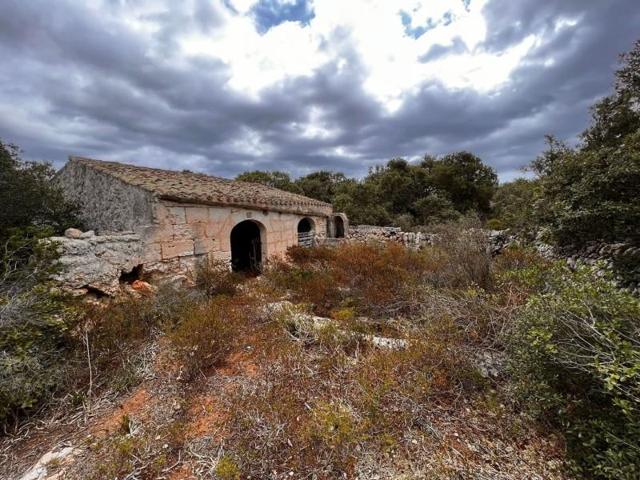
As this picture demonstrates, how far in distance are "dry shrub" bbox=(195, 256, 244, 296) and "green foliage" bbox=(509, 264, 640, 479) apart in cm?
539

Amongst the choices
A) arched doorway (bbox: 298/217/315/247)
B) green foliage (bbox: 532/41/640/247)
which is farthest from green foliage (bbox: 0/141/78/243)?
green foliage (bbox: 532/41/640/247)

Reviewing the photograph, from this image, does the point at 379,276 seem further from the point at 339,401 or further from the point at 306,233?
the point at 306,233

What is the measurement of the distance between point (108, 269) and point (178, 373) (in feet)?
10.9

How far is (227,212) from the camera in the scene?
318 inches

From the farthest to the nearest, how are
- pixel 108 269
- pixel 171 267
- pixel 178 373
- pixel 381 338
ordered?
pixel 171 267 < pixel 108 269 < pixel 381 338 < pixel 178 373

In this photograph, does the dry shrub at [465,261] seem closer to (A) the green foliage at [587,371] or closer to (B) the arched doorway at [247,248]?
(A) the green foliage at [587,371]

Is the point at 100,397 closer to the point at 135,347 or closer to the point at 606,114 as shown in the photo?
the point at 135,347

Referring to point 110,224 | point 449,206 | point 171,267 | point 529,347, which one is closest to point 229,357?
point 529,347

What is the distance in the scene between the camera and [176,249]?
22.6 feet

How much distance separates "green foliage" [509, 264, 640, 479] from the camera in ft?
5.65

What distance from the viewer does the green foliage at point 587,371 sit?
1.72 meters

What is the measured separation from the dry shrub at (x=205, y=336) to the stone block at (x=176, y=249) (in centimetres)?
264

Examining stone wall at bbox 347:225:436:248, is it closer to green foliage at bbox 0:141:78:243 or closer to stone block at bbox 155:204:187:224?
stone block at bbox 155:204:187:224

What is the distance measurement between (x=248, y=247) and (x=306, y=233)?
2.54 metres
